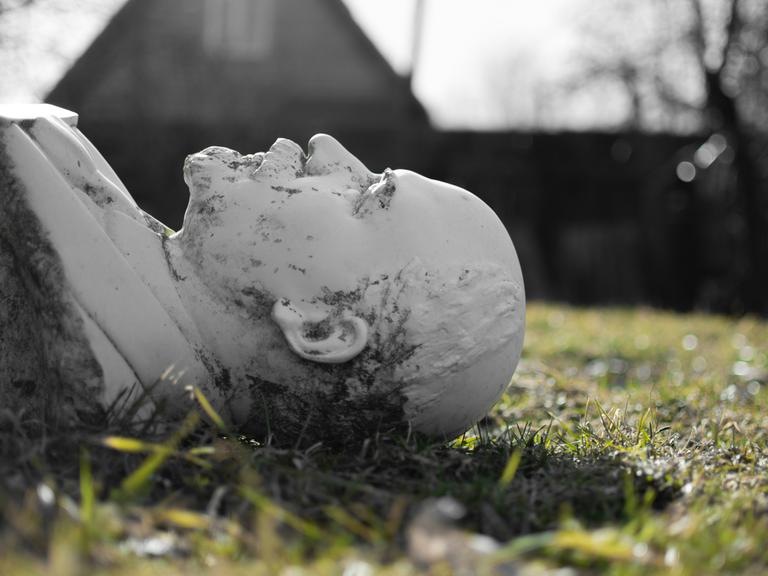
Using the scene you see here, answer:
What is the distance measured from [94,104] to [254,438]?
900 cm

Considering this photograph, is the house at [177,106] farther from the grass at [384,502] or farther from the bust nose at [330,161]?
the grass at [384,502]

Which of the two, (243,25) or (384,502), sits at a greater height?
(243,25)

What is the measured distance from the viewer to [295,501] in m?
2.15

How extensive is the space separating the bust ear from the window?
12315 millimetres

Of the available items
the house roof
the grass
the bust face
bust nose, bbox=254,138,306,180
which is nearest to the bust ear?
the bust face

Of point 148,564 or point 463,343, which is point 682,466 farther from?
point 148,564

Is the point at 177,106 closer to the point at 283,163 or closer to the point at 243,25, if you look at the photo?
the point at 243,25

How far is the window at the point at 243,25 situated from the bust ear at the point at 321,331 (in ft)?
40.4

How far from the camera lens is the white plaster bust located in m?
2.46

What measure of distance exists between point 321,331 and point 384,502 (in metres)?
0.54

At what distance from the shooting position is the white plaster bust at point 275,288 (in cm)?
246

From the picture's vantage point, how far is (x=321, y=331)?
2.47m

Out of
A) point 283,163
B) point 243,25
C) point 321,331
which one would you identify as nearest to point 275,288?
point 321,331

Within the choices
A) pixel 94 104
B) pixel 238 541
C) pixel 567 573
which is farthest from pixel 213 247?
pixel 94 104
